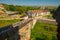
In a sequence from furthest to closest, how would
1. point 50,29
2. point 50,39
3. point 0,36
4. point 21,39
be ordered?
point 50,29 < point 50,39 < point 21,39 < point 0,36

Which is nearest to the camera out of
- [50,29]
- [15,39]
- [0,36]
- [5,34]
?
[0,36]

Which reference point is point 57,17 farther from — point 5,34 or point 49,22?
point 49,22

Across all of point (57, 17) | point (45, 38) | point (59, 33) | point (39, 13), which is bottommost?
point (39, 13)

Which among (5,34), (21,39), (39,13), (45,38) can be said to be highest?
(5,34)

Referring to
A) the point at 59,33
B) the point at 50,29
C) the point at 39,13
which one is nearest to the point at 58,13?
the point at 59,33

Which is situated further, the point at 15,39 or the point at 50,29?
the point at 50,29

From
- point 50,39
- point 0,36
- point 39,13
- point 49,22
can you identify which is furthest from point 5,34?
point 39,13

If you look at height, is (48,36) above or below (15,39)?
below

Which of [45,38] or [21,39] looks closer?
[21,39]

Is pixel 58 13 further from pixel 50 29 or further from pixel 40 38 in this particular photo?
pixel 50 29
